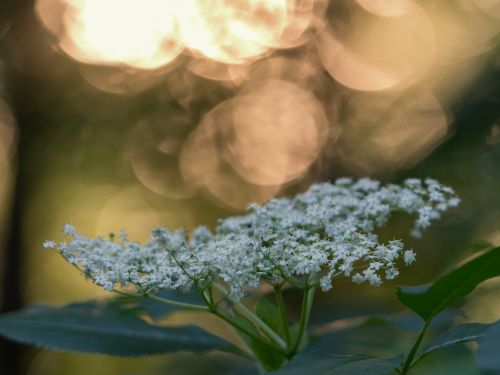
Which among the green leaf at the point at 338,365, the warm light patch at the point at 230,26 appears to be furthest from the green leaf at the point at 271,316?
the warm light patch at the point at 230,26

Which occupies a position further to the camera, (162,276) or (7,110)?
(7,110)

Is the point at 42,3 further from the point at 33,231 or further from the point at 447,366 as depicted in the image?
the point at 447,366

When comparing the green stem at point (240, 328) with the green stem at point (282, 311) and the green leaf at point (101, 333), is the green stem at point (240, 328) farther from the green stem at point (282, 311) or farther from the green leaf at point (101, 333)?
the green leaf at point (101, 333)

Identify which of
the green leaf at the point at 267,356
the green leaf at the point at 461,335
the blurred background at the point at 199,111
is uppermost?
the green leaf at the point at 461,335

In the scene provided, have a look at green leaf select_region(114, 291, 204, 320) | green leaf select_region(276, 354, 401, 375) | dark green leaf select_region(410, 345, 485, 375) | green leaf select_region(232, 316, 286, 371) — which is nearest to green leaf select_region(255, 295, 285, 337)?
green leaf select_region(232, 316, 286, 371)

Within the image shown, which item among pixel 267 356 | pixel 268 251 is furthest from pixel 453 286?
pixel 267 356

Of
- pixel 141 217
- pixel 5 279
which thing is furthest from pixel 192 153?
pixel 5 279

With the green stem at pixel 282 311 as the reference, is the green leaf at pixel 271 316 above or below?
below
